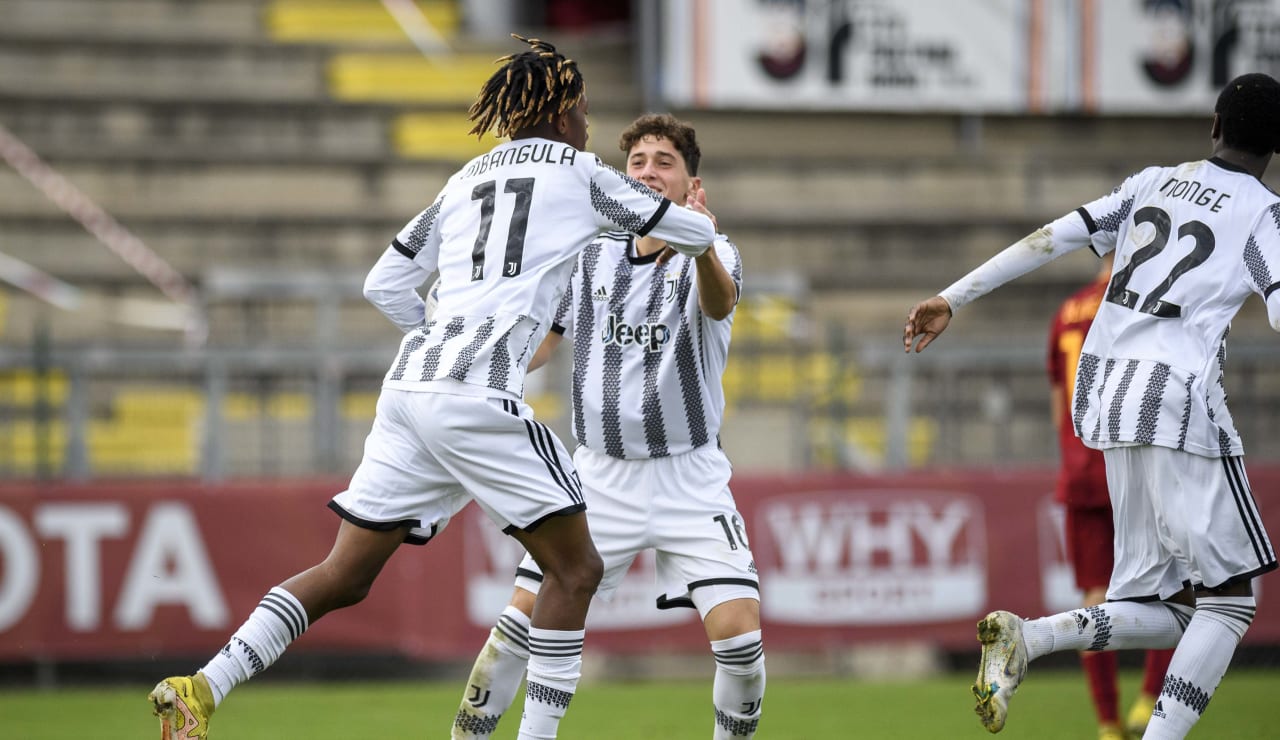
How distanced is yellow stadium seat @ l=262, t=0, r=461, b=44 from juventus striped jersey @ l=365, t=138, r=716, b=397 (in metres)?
14.1

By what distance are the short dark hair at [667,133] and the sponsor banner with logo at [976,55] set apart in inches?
442

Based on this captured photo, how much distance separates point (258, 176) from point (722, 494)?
39.8ft

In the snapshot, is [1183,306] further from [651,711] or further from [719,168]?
[719,168]

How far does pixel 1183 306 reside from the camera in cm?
538

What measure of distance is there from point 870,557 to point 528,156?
247 inches

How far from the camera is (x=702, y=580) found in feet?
18.7

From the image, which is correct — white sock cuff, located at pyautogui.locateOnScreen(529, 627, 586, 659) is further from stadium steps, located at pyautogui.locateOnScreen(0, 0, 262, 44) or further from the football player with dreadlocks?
stadium steps, located at pyautogui.locateOnScreen(0, 0, 262, 44)

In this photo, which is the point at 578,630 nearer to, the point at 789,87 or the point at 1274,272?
the point at 1274,272

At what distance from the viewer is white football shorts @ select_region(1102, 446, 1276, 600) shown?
17.4ft

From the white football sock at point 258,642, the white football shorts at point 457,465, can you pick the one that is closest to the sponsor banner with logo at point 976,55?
the white football shorts at point 457,465

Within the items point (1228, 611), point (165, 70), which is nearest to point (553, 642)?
point (1228, 611)

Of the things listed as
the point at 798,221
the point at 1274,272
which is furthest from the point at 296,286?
the point at 1274,272

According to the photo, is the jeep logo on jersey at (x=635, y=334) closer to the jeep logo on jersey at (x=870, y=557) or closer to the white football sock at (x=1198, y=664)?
the white football sock at (x=1198, y=664)

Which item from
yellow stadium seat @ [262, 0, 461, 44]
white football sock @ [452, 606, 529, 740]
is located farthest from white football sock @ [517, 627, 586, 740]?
yellow stadium seat @ [262, 0, 461, 44]
